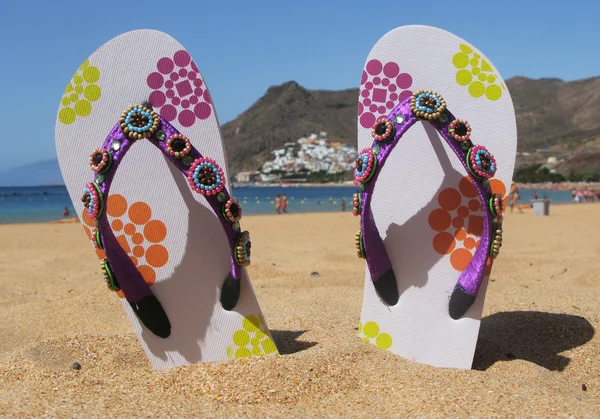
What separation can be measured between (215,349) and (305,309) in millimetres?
1918

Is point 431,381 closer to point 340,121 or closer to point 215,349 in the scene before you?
point 215,349

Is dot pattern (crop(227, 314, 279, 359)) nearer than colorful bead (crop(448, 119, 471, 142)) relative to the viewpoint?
No

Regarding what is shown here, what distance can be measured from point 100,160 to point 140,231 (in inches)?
28.5

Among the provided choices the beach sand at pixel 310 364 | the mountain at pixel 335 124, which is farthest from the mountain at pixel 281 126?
the beach sand at pixel 310 364

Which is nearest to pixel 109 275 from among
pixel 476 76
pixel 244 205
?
pixel 476 76

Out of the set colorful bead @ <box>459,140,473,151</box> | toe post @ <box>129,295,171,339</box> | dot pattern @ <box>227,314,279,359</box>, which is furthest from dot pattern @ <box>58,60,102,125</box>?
colorful bead @ <box>459,140,473,151</box>

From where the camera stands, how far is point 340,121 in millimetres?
168500

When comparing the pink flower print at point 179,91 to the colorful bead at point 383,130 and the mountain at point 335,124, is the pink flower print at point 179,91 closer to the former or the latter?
the colorful bead at point 383,130

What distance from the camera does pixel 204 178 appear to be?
4.21m

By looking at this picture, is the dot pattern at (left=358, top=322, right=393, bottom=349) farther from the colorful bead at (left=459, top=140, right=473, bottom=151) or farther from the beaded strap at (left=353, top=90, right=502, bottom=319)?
the colorful bead at (left=459, top=140, right=473, bottom=151)

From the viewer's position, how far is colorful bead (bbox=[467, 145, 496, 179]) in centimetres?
441

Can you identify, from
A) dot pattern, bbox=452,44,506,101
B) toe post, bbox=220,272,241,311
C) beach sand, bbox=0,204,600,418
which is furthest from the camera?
dot pattern, bbox=452,44,506,101

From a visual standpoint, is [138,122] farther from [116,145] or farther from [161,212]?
[161,212]

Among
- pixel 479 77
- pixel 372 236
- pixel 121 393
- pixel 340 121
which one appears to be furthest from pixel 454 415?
pixel 340 121
